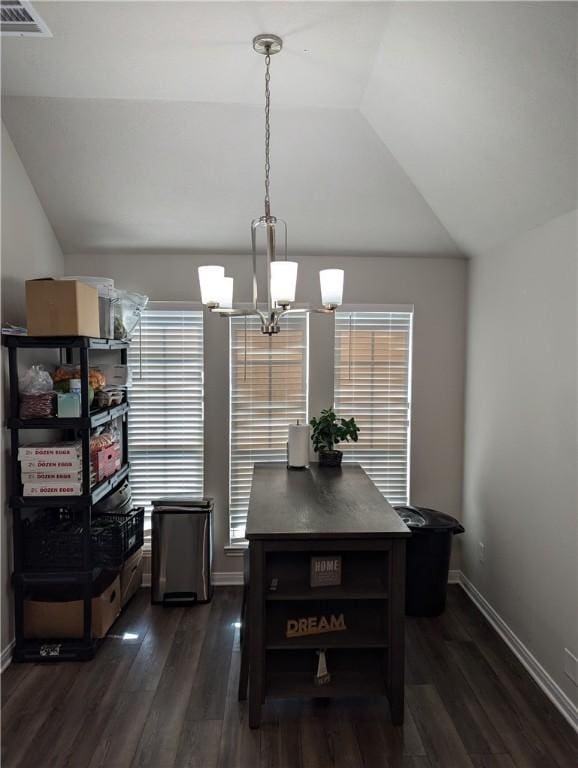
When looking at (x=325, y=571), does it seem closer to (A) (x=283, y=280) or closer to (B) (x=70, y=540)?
(A) (x=283, y=280)

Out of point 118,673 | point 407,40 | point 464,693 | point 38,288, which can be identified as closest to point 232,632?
point 118,673

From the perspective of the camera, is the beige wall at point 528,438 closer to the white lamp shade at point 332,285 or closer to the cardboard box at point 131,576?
the white lamp shade at point 332,285

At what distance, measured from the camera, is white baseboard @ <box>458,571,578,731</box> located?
2504 mm

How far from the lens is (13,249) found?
302 centimetres

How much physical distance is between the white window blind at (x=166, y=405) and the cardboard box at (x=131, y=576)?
1.31 ft

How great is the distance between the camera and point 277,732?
94.7 inches

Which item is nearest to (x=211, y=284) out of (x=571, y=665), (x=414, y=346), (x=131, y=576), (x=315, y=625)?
(x=315, y=625)

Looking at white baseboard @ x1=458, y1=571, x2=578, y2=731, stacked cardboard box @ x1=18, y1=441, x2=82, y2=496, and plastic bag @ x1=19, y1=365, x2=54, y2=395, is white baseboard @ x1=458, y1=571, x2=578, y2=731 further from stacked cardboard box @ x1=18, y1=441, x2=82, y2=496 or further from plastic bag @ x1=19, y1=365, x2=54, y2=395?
plastic bag @ x1=19, y1=365, x2=54, y2=395

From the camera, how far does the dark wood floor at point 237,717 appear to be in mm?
2252

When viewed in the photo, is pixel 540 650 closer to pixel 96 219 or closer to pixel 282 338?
pixel 282 338

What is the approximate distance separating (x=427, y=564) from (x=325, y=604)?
3.64 feet

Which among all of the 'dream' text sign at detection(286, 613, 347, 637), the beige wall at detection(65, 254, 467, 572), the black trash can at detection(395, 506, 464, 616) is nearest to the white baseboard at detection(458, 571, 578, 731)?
the black trash can at detection(395, 506, 464, 616)

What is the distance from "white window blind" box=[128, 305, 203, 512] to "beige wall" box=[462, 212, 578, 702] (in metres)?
2.03

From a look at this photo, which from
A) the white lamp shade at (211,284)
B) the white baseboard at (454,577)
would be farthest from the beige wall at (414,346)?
the white lamp shade at (211,284)
